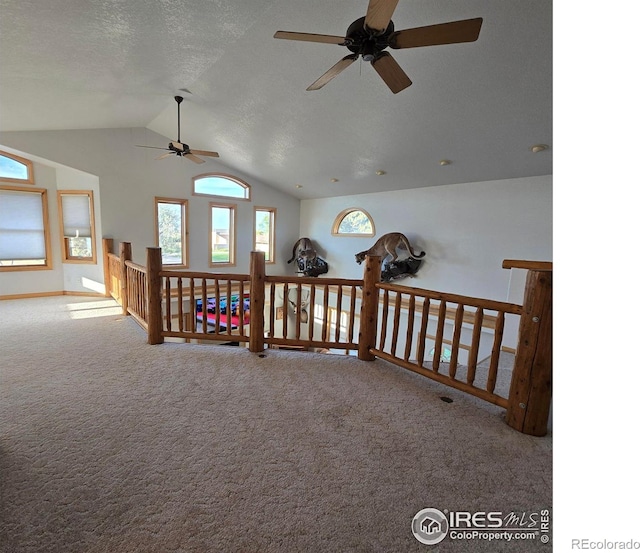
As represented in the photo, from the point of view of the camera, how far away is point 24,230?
5.75m

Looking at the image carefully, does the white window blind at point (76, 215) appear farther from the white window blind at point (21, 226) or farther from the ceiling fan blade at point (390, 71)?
the ceiling fan blade at point (390, 71)

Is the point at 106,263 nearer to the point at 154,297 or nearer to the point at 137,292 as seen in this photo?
the point at 137,292

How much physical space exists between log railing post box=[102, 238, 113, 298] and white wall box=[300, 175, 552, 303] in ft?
17.4

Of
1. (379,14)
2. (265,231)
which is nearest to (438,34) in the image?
(379,14)

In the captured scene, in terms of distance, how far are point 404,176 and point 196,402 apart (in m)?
5.45

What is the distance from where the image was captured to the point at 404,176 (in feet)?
20.4

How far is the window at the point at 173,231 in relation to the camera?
23.2ft

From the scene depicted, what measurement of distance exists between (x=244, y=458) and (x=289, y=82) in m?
4.27

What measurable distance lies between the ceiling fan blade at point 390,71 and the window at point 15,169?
645 centimetres

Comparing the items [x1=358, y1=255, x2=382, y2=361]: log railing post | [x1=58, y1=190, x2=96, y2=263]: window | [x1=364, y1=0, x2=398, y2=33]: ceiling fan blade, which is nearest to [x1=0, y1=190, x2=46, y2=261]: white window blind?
[x1=58, y1=190, x2=96, y2=263]: window

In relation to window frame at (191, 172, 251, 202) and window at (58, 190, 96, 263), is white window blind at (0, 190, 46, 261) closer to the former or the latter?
window at (58, 190, 96, 263)
